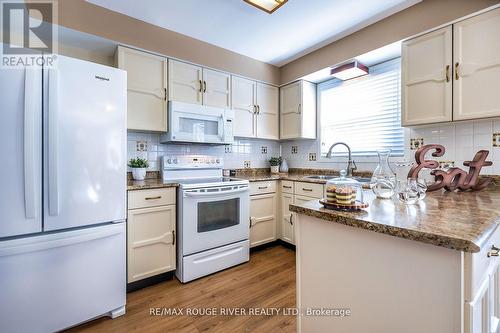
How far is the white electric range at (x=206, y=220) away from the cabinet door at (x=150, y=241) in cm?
9

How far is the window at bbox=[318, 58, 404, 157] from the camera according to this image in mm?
2436

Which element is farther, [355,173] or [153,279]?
[355,173]

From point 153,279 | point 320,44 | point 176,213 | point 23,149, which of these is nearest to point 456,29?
point 320,44

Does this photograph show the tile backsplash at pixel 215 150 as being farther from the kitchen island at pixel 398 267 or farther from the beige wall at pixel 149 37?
the kitchen island at pixel 398 267

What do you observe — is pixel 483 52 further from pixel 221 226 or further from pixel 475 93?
pixel 221 226

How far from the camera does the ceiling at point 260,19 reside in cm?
193

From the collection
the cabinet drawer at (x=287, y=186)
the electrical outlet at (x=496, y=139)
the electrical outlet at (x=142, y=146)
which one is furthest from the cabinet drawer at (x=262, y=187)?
the electrical outlet at (x=496, y=139)

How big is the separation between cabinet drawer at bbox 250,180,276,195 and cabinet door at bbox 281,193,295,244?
0.18 metres

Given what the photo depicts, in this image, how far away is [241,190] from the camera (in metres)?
2.37

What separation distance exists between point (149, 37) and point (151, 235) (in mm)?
1887

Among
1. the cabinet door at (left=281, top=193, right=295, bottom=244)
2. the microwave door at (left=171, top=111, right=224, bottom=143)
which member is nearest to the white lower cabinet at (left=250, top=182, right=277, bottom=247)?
the cabinet door at (left=281, top=193, right=295, bottom=244)

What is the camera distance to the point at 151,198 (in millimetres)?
1948

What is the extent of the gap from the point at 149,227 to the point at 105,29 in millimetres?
1781

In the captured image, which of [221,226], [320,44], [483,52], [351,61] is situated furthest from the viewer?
[320,44]
